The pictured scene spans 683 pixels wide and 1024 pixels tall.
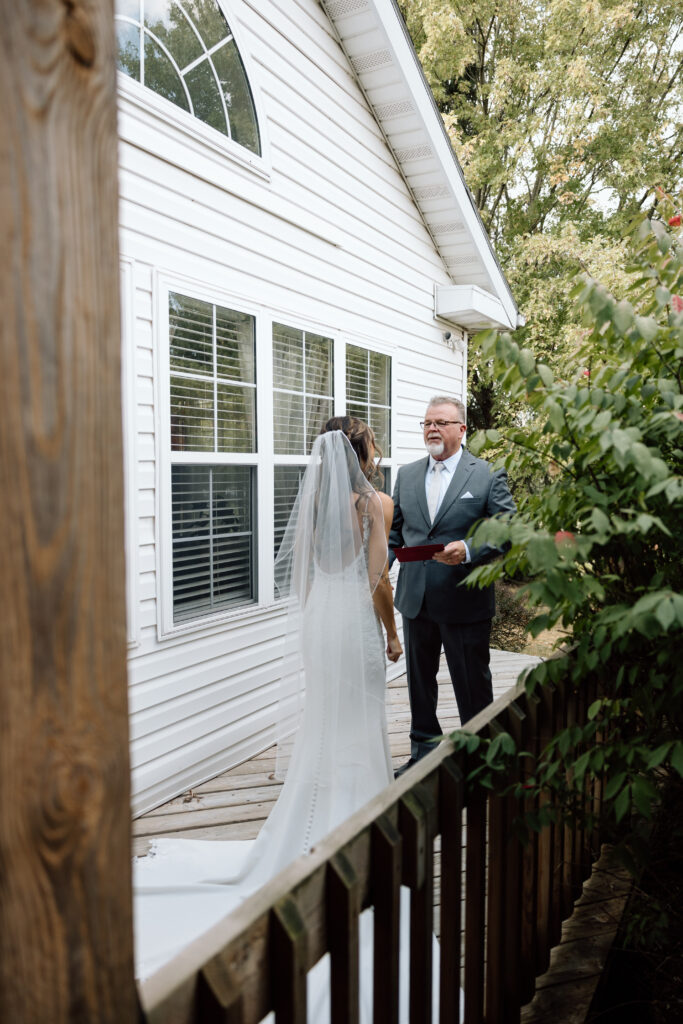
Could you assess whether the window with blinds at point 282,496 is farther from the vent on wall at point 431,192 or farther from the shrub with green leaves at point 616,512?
the vent on wall at point 431,192

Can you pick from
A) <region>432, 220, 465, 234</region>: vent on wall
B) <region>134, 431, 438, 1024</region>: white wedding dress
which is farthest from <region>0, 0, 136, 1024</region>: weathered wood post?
<region>432, 220, 465, 234</region>: vent on wall

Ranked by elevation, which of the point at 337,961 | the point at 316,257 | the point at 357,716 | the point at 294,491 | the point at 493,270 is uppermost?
the point at 493,270

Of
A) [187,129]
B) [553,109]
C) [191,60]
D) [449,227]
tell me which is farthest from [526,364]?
[553,109]

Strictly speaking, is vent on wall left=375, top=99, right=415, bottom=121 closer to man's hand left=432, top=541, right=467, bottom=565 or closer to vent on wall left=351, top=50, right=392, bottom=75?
vent on wall left=351, top=50, right=392, bottom=75

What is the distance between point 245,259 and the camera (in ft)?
14.6

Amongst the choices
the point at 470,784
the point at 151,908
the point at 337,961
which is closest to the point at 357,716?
the point at 151,908

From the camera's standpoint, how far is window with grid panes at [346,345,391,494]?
19.4 feet

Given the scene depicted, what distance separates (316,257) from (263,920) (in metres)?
4.93

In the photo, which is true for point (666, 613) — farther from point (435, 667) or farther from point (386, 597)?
point (435, 667)

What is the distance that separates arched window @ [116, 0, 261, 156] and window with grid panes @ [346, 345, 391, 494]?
6.36ft

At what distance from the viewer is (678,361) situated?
1.72m

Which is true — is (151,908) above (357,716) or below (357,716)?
below

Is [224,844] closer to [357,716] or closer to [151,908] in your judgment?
[151,908]

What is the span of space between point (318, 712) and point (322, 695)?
0.08 metres
